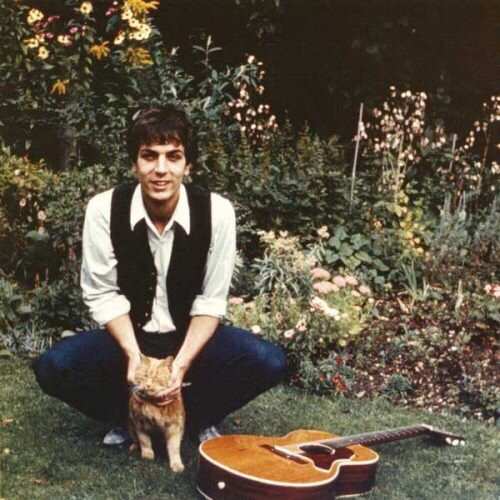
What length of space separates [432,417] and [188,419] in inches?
49.6

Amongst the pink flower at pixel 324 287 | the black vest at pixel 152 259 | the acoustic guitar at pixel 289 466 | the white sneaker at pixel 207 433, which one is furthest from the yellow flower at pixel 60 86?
the acoustic guitar at pixel 289 466

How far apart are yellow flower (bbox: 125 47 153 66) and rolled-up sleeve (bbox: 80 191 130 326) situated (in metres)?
2.99

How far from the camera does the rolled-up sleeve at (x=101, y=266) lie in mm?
3566

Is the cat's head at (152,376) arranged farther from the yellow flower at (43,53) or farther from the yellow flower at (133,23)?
the yellow flower at (43,53)

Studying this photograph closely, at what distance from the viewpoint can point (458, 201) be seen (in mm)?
7297

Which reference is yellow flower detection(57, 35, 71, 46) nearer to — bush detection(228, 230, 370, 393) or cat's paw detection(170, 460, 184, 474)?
bush detection(228, 230, 370, 393)

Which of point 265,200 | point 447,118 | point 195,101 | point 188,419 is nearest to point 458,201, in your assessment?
point 447,118

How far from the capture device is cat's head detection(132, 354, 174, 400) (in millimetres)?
3396

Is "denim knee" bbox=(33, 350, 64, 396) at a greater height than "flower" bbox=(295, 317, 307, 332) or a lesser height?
greater

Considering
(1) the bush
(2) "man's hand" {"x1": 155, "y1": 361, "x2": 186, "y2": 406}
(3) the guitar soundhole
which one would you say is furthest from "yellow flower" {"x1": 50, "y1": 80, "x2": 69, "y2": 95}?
(3) the guitar soundhole

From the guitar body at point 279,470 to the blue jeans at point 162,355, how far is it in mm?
298

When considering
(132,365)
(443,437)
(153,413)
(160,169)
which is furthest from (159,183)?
(443,437)

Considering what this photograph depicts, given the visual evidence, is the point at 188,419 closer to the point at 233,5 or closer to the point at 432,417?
the point at 432,417

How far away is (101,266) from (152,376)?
1.63 feet
